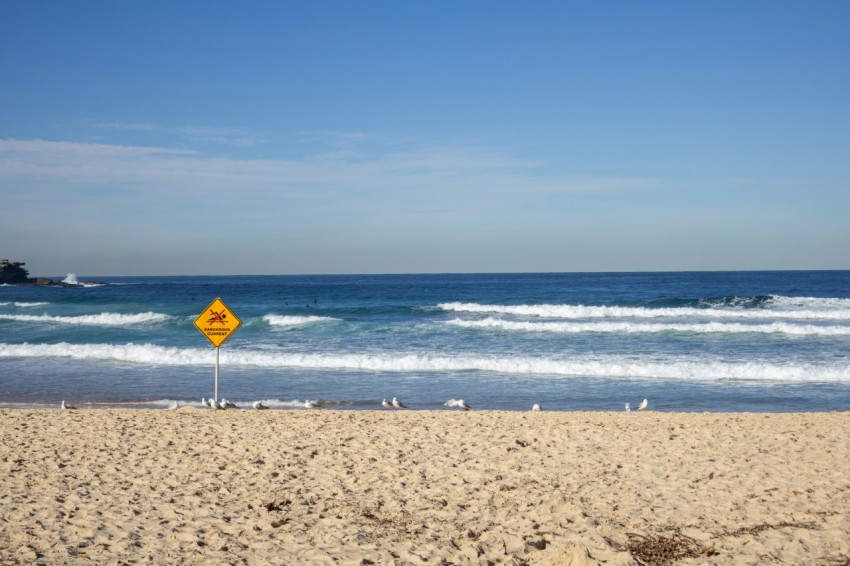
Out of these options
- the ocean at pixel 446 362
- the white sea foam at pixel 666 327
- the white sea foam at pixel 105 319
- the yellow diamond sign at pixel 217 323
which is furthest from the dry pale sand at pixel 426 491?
the white sea foam at pixel 105 319

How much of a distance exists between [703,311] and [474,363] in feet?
62.8

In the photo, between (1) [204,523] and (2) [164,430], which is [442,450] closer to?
(1) [204,523]

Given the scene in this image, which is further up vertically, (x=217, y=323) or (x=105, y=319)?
(x=217, y=323)

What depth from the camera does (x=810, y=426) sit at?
9883 mm

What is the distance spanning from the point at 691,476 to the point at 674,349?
14.1 m

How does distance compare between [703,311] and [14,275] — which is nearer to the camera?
[703,311]

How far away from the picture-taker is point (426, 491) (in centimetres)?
684

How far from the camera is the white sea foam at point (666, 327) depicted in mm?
23827

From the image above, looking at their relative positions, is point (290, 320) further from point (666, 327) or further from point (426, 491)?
point (426, 491)

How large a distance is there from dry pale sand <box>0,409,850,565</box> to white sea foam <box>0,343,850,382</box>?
235 inches

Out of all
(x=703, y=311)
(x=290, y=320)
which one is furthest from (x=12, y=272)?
(x=703, y=311)

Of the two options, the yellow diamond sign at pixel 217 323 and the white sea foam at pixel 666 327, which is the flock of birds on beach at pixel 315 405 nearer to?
the yellow diamond sign at pixel 217 323

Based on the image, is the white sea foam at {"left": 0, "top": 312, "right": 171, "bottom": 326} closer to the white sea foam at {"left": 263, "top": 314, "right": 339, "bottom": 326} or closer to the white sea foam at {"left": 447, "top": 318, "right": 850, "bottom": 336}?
the white sea foam at {"left": 263, "top": 314, "right": 339, "bottom": 326}

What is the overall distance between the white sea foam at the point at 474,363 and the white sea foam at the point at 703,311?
45.3ft
